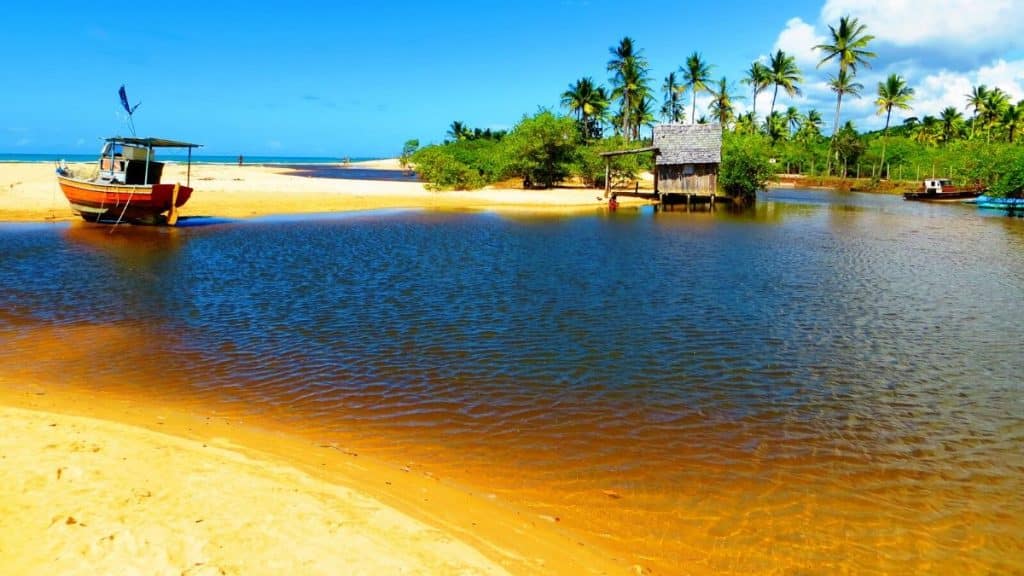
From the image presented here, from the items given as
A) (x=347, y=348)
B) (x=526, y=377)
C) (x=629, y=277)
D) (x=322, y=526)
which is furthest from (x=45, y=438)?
(x=629, y=277)

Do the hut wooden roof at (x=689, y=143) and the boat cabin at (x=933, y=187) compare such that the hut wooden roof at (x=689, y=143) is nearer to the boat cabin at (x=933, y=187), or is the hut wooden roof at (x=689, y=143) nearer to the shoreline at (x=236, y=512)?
the boat cabin at (x=933, y=187)

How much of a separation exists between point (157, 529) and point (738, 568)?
14.0 ft

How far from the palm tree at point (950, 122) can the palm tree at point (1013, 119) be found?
8881 mm

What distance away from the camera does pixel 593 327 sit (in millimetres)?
12570

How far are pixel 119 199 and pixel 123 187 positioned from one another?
610mm

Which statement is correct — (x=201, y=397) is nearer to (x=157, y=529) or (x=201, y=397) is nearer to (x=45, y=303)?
(x=157, y=529)

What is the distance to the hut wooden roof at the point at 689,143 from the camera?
43875 millimetres

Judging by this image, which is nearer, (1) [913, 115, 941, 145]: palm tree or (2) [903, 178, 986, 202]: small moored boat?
(2) [903, 178, 986, 202]: small moored boat

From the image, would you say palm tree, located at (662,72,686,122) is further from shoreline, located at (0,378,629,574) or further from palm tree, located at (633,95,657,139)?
shoreline, located at (0,378,629,574)

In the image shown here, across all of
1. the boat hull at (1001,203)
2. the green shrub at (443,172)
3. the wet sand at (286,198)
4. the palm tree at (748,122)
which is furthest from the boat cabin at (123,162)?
the palm tree at (748,122)

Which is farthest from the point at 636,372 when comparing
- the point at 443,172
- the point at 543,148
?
the point at 443,172

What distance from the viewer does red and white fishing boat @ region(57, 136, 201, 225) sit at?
88.1 feet

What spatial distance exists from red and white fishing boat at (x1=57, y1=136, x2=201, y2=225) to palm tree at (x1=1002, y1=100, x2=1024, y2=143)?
272 feet

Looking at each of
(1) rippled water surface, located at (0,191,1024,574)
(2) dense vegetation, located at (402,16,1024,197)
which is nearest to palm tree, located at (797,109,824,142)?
(2) dense vegetation, located at (402,16,1024,197)
